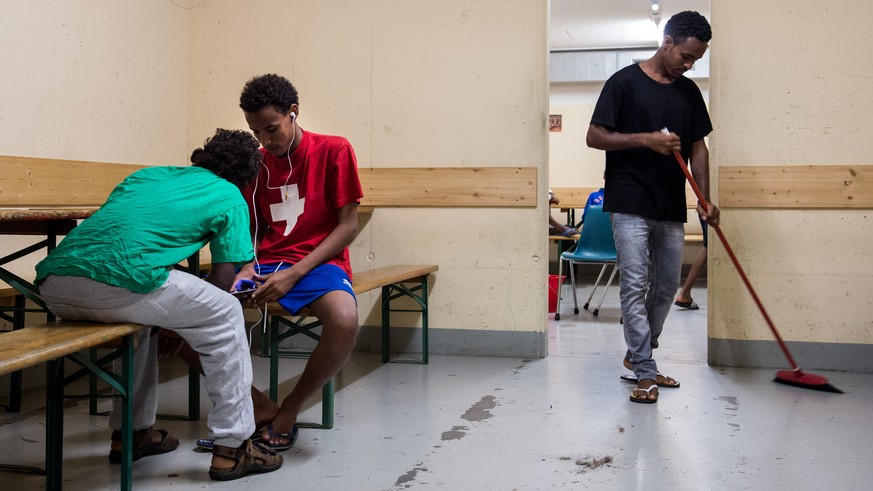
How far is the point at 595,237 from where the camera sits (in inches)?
244

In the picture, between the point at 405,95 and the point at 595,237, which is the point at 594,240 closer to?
the point at 595,237

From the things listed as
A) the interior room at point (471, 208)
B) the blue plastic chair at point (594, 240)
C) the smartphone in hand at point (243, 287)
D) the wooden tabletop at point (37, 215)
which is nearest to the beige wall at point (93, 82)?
the interior room at point (471, 208)

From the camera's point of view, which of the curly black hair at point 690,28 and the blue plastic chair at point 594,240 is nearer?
the curly black hair at point 690,28

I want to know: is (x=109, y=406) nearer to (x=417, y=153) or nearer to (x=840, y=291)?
(x=417, y=153)

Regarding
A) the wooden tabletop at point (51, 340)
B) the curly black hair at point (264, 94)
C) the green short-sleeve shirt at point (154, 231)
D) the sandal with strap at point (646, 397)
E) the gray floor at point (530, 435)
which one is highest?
the curly black hair at point (264, 94)

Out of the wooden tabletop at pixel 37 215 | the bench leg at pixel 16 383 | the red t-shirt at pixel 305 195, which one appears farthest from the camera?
the bench leg at pixel 16 383

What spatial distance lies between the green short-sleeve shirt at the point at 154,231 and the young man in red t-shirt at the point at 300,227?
0.35m

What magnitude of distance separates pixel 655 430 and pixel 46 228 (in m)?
2.31

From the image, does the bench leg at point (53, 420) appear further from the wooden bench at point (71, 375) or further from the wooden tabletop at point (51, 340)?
the wooden tabletop at point (51, 340)

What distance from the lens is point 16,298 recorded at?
3.28 m

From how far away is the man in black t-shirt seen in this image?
11.5 ft

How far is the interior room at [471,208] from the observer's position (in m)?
3.00

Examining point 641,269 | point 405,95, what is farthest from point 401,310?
point 641,269

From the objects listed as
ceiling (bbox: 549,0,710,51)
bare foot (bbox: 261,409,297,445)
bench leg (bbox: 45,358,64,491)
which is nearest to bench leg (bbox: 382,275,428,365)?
bare foot (bbox: 261,409,297,445)
